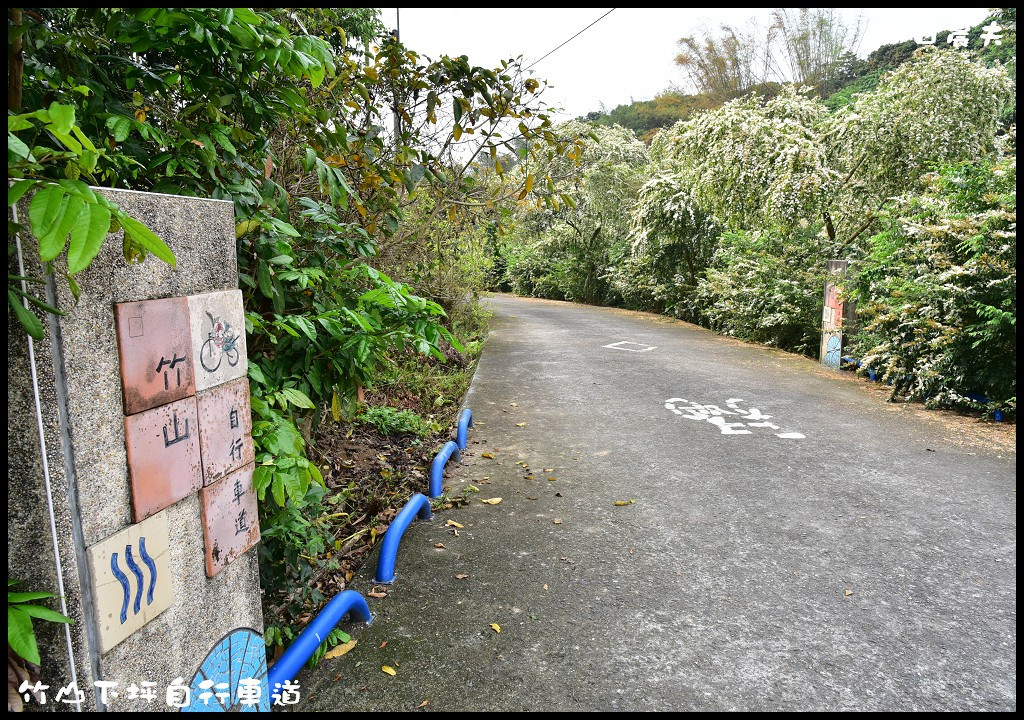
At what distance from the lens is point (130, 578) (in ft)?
5.62

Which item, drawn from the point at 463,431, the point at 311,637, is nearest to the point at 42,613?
the point at 311,637

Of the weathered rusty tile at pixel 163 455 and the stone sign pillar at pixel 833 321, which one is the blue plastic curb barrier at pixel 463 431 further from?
the stone sign pillar at pixel 833 321

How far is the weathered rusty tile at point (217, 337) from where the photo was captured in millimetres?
2006

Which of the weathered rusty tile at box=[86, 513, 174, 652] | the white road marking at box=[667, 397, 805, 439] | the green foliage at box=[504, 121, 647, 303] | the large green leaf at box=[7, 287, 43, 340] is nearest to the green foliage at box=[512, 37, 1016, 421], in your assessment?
the white road marking at box=[667, 397, 805, 439]

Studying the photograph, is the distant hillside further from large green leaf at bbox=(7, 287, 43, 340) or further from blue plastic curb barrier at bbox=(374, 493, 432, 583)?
large green leaf at bbox=(7, 287, 43, 340)

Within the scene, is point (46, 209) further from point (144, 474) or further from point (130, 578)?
point (130, 578)

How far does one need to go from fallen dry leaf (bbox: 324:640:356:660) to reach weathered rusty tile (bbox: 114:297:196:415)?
1.37m

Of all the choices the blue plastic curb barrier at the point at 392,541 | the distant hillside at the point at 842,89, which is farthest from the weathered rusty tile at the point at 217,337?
the distant hillside at the point at 842,89

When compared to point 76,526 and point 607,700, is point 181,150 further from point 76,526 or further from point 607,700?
point 607,700

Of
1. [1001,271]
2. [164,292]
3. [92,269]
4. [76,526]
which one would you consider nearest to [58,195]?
[92,269]

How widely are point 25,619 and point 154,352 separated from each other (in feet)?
2.34

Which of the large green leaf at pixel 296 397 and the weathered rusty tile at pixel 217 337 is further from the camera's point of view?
the large green leaf at pixel 296 397

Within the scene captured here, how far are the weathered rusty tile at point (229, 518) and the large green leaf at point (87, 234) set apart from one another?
1.07 meters

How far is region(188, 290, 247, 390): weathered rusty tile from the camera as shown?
6.58 ft
